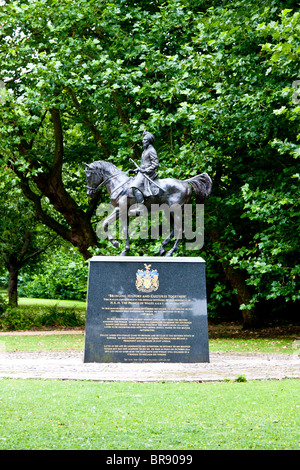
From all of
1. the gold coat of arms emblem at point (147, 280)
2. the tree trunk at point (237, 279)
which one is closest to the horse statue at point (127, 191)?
the gold coat of arms emblem at point (147, 280)

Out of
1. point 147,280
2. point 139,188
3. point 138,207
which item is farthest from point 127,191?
point 147,280

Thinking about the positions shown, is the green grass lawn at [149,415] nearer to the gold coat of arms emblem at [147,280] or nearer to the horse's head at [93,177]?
the gold coat of arms emblem at [147,280]

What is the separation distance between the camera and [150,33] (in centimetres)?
1655

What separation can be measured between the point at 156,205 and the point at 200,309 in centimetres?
277

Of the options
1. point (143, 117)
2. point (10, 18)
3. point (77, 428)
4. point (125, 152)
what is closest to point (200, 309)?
point (77, 428)

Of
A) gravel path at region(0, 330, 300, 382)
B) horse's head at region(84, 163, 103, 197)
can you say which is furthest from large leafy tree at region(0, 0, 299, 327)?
horse's head at region(84, 163, 103, 197)

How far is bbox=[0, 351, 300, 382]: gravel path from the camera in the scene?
29.1 feet

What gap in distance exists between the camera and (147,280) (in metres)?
10.8

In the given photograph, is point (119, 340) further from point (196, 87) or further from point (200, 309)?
point (196, 87)

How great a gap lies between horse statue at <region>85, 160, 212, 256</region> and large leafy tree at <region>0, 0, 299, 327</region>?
2166mm

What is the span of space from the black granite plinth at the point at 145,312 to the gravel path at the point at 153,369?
1.00 feet

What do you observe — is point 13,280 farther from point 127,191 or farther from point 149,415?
point 149,415

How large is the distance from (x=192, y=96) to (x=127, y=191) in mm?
4982

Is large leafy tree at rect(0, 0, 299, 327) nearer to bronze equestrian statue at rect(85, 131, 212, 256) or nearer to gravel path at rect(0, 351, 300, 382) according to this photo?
bronze equestrian statue at rect(85, 131, 212, 256)
